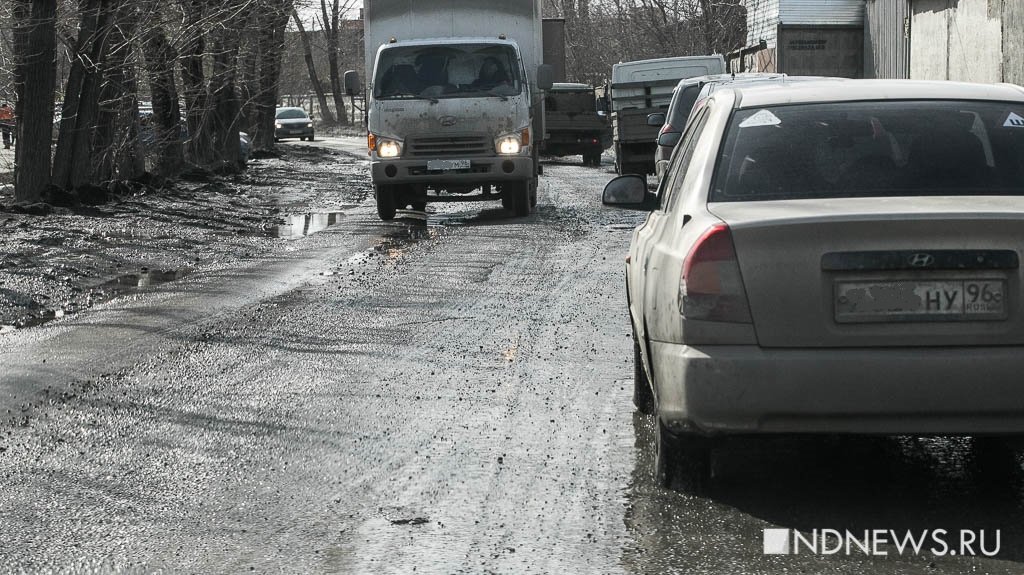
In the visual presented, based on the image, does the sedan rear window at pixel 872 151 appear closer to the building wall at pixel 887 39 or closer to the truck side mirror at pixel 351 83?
the truck side mirror at pixel 351 83

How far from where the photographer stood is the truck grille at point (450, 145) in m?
19.0

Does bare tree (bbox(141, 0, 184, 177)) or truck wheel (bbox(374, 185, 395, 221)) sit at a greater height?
bare tree (bbox(141, 0, 184, 177))

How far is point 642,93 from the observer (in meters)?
30.4

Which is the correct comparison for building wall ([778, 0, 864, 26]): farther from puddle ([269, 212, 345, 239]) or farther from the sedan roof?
the sedan roof

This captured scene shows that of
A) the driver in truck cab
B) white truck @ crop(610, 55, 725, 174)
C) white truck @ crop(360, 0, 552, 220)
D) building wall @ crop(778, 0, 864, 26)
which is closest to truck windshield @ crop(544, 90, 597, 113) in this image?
white truck @ crop(610, 55, 725, 174)

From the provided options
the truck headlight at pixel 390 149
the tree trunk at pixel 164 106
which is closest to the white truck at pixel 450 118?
the truck headlight at pixel 390 149

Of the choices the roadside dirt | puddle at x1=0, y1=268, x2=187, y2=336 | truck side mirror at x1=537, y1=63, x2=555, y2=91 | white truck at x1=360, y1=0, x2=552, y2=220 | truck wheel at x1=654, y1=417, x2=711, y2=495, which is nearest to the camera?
truck wheel at x1=654, y1=417, x2=711, y2=495

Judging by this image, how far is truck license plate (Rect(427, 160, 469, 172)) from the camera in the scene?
18953 millimetres

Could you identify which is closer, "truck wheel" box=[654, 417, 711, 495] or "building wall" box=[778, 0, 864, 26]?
"truck wheel" box=[654, 417, 711, 495]

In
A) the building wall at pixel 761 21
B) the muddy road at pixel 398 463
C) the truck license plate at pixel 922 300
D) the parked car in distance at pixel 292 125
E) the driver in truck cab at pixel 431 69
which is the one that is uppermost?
the building wall at pixel 761 21

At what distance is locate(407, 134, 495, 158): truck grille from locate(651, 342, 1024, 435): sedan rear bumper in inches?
572

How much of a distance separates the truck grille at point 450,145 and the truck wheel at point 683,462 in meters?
14.1

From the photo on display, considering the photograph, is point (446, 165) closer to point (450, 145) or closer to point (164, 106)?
point (450, 145)

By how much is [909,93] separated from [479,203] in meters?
17.4
